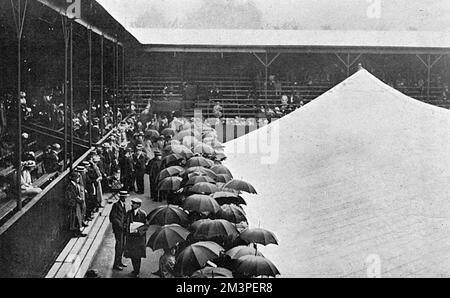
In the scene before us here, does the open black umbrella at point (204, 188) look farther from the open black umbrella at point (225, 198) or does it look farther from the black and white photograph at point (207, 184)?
the open black umbrella at point (225, 198)

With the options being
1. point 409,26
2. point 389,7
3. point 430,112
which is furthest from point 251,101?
point 409,26

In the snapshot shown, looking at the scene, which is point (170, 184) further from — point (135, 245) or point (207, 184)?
point (135, 245)

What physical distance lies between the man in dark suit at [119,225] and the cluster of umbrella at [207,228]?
29.9 inches

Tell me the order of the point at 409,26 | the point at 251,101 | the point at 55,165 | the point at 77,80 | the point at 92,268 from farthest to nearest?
the point at 409,26 → the point at 251,101 → the point at 77,80 → the point at 55,165 → the point at 92,268

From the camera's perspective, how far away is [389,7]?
52.8 metres

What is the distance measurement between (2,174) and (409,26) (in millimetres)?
59519

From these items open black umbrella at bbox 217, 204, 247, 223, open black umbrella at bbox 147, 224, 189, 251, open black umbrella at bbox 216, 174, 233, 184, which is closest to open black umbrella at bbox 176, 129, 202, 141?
open black umbrella at bbox 216, 174, 233, 184

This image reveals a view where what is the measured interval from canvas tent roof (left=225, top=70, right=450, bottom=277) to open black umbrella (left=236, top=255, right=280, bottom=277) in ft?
7.90

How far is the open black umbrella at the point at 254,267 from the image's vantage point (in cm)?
647

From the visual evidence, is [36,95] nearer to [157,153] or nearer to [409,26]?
[157,153]

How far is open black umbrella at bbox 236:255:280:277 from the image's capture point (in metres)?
6.47

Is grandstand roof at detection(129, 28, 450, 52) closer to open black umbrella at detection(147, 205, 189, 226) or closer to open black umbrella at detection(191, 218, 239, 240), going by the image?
open black umbrella at detection(147, 205, 189, 226)

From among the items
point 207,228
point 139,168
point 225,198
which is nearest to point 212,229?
point 207,228

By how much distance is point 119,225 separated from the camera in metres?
9.03
